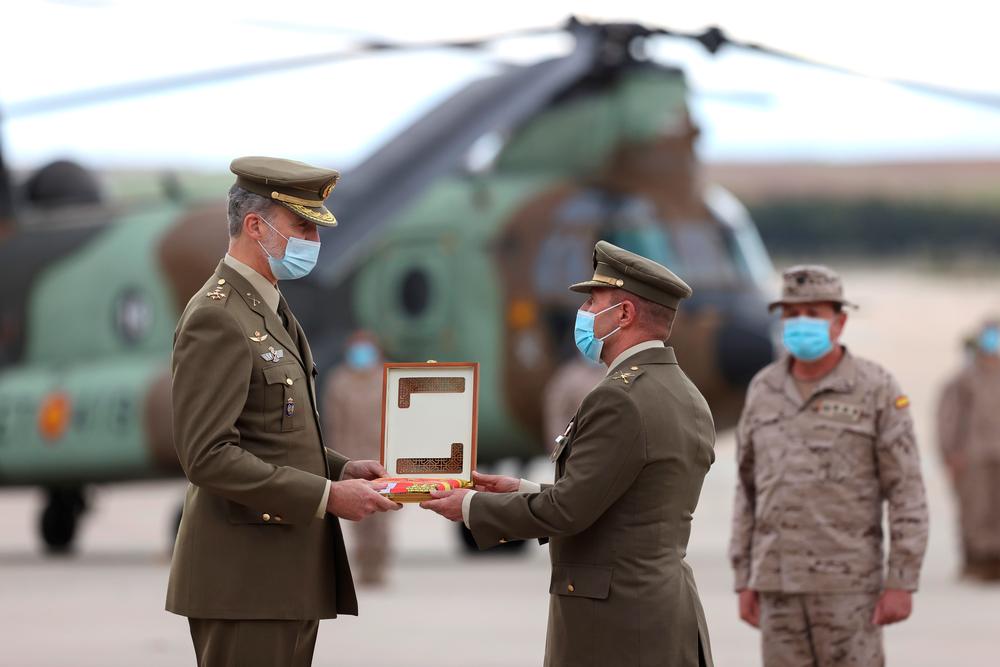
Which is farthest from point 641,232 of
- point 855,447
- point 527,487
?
point 527,487

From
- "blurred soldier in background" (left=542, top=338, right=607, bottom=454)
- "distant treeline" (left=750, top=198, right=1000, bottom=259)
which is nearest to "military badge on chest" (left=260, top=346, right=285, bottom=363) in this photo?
"blurred soldier in background" (left=542, top=338, right=607, bottom=454)

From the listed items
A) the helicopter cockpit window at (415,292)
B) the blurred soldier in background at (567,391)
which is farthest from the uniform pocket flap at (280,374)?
the helicopter cockpit window at (415,292)

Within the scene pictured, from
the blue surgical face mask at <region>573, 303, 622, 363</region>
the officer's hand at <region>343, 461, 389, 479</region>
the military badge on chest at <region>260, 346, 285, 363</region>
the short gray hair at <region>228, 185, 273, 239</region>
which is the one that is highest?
the short gray hair at <region>228, 185, 273, 239</region>

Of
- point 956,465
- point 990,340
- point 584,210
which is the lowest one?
point 956,465

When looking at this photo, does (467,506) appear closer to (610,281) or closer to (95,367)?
(610,281)

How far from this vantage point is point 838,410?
248 inches

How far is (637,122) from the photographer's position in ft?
48.2

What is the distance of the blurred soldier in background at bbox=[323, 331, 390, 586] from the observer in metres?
12.9

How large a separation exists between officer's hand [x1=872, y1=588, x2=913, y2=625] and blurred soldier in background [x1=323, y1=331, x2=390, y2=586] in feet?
22.9

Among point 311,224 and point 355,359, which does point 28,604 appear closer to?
point 355,359

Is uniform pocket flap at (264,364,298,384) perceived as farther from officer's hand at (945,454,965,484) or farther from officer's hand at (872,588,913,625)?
officer's hand at (945,454,965,484)

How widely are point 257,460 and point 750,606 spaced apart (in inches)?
100

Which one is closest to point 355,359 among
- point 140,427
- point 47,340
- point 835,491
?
point 140,427

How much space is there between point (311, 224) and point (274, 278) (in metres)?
0.18
